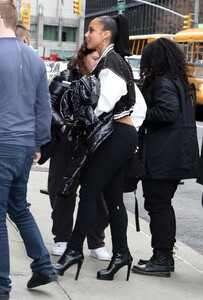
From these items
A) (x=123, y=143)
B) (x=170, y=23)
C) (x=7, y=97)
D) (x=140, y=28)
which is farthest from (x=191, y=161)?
(x=140, y=28)

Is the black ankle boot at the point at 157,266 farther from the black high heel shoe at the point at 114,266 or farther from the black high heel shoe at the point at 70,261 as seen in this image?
the black high heel shoe at the point at 70,261

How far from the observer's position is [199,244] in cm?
800

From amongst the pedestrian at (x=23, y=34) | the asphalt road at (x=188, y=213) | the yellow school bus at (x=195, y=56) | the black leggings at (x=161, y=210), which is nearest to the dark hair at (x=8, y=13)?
the black leggings at (x=161, y=210)

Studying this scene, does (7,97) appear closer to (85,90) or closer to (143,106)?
(85,90)

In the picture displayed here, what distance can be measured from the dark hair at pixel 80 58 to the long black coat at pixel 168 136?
1.86 ft

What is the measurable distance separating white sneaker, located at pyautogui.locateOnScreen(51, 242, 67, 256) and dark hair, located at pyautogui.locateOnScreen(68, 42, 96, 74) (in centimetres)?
130

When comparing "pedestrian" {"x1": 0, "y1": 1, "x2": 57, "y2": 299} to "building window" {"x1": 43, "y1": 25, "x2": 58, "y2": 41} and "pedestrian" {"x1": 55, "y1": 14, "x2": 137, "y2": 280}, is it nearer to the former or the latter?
"pedestrian" {"x1": 55, "y1": 14, "x2": 137, "y2": 280}

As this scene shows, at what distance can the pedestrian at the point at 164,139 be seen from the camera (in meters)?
6.16

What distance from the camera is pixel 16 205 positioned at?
5152 millimetres

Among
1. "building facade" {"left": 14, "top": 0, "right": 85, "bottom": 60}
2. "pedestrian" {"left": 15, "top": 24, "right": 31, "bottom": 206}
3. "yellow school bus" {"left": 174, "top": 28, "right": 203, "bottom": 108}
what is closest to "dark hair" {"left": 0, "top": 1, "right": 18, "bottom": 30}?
"pedestrian" {"left": 15, "top": 24, "right": 31, "bottom": 206}

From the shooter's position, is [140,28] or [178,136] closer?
[178,136]

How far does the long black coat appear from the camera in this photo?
20.2ft

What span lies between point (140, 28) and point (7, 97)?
267 ft

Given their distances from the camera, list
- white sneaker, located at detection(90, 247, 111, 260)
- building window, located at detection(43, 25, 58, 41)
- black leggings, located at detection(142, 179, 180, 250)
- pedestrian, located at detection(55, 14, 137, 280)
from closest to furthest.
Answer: pedestrian, located at detection(55, 14, 137, 280) < black leggings, located at detection(142, 179, 180, 250) < white sneaker, located at detection(90, 247, 111, 260) < building window, located at detection(43, 25, 58, 41)
